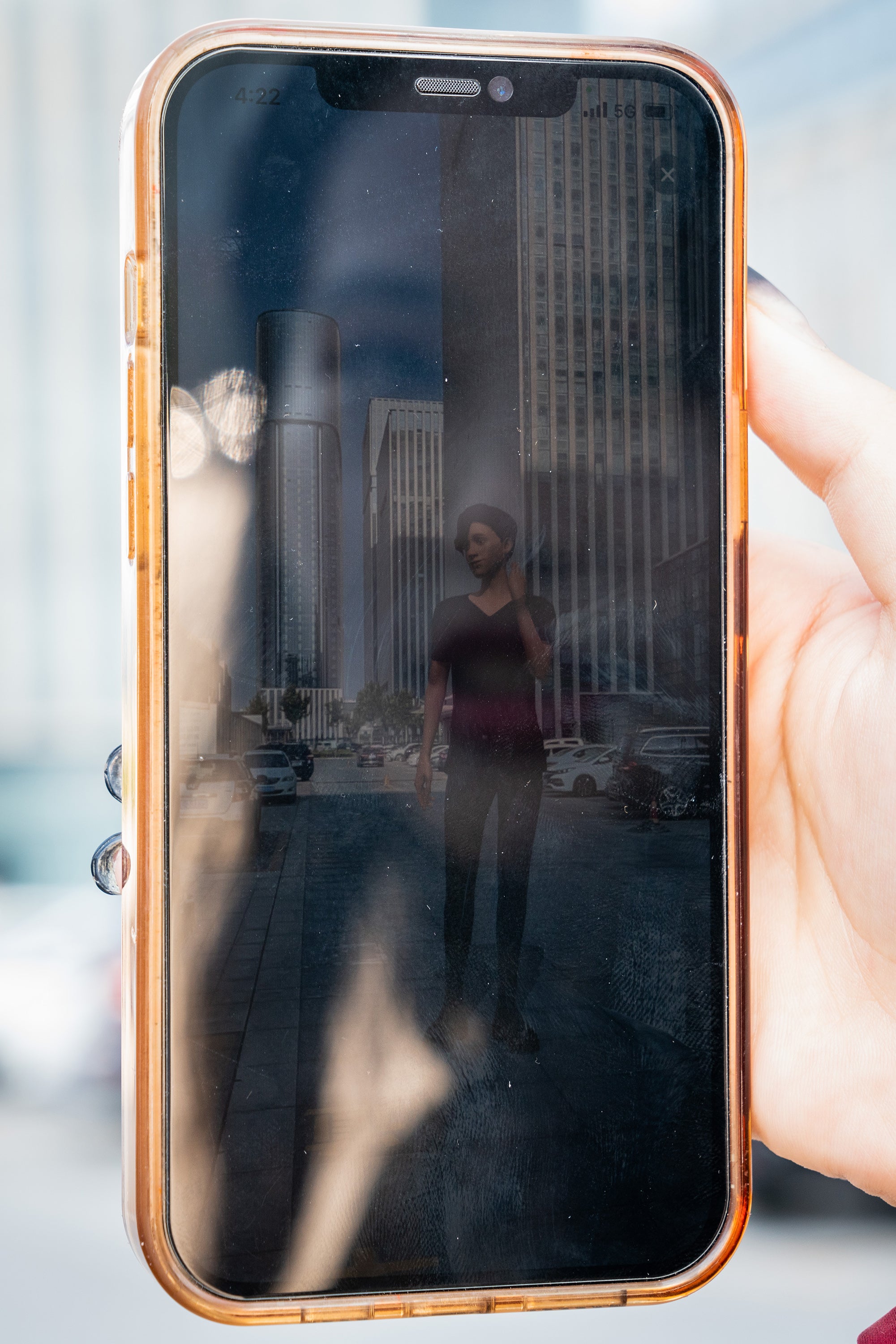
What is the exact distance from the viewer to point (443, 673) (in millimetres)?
416

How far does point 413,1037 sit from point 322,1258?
133 millimetres

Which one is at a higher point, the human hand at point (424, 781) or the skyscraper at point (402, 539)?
the skyscraper at point (402, 539)

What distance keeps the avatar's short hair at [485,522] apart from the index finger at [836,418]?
0.18 meters

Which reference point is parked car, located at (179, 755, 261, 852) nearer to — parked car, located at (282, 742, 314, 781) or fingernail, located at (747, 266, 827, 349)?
parked car, located at (282, 742, 314, 781)

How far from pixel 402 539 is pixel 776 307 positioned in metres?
0.27

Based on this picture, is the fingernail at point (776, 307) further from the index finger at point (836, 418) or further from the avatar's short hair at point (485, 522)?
the avatar's short hair at point (485, 522)

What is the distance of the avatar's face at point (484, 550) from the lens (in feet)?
1.34

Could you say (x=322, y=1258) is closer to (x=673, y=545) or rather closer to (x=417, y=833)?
(x=417, y=833)

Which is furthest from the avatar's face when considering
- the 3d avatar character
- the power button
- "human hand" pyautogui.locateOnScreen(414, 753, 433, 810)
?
the power button

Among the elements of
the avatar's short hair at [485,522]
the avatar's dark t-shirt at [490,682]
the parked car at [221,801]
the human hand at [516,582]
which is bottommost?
the parked car at [221,801]

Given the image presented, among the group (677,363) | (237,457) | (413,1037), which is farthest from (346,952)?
(677,363)

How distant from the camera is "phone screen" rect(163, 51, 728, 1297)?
399 millimetres

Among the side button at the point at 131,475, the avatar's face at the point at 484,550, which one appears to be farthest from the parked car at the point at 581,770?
the side button at the point at 131,475

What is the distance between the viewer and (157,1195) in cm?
41
